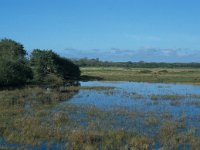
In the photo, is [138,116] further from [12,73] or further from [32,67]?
[32,67]

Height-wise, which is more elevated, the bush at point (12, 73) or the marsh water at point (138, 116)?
the bush at point (12, 73)

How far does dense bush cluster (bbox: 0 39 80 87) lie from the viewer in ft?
220

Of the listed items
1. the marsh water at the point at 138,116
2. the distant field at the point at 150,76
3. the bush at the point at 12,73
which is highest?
the bush at the point at 12,73

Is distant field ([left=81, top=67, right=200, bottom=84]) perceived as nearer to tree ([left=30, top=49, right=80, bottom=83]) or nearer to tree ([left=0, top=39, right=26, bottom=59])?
tree ([left=30, top=49, right=80, bottom=83])

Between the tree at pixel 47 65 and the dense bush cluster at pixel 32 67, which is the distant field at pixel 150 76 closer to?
the dense bush cluster at pixel 32 67

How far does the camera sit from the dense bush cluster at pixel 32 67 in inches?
2643

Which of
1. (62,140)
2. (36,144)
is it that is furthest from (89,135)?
(36,144)

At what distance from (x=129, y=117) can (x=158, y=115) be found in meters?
2.62

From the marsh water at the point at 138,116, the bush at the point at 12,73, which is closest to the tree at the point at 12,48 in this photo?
the bush at the point at 12,73

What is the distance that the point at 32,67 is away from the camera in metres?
87.9

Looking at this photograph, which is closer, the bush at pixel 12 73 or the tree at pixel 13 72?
the bush at pixel 12 73

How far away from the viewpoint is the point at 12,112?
3428 centimetres

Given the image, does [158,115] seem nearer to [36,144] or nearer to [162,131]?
[162,131]

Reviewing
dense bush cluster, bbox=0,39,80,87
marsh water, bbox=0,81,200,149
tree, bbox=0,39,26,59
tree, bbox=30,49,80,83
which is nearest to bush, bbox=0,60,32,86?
dense bush cluster, bbox=0,39,80,87
